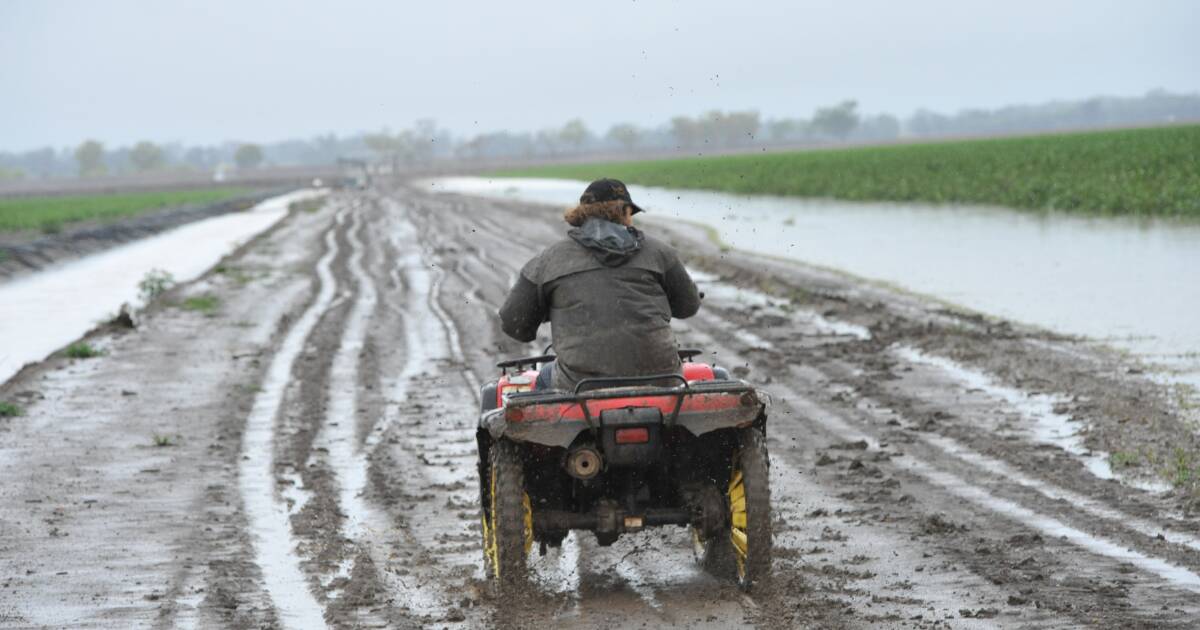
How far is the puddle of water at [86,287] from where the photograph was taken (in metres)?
18.8

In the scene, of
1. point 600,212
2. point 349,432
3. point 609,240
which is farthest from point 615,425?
point 349,432

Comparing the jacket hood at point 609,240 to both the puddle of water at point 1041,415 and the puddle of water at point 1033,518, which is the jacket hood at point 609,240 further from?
the puddle of water at point 1041,415

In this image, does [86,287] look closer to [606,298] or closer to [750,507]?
[606,298]

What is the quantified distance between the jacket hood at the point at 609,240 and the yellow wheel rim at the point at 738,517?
107 cm

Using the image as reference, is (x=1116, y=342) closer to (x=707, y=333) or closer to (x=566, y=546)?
(x=707, y=333)

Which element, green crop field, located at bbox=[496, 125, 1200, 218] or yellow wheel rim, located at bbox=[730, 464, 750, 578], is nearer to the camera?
yellow wheel rim, located at bbox=[730, 464, 750, 578]

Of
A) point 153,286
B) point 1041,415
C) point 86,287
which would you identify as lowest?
point 86,287

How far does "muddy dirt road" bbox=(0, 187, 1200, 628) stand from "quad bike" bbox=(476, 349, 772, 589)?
11.6 inches

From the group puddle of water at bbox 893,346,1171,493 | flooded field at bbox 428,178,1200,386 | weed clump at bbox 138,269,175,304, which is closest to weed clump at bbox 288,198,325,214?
flooded field at bbox 428,178,1200,386

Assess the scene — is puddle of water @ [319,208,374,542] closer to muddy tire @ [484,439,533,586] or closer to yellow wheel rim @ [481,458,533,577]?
yellow wheel rim @ [481,458,533,577]

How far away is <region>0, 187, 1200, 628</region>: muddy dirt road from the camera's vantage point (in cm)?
674

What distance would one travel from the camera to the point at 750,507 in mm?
6590

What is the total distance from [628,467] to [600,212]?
3.88 feet

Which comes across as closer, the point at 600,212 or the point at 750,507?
the point at 750,507
